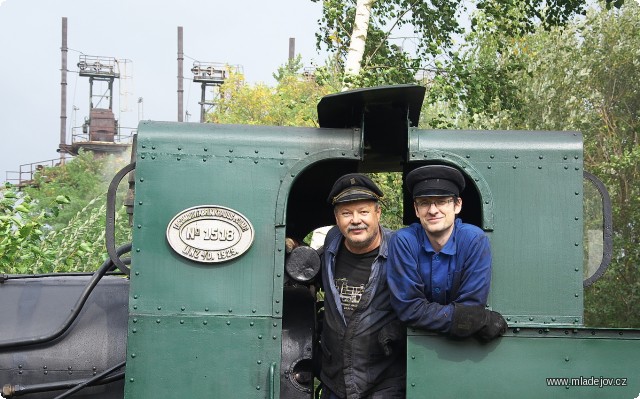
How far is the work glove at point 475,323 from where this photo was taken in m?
4.05

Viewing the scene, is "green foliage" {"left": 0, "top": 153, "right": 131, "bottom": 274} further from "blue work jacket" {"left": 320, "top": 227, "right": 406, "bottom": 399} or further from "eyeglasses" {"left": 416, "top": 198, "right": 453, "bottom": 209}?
"eyeglasses" {"left": 416, "top": 198, "right": 453, "bottom": 209}

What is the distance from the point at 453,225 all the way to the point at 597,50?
15.5m

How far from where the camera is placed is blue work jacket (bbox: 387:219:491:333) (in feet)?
13.5

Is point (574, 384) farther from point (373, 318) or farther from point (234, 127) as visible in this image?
point (234, 127)

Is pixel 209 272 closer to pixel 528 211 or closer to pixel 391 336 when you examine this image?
pixel 391 336

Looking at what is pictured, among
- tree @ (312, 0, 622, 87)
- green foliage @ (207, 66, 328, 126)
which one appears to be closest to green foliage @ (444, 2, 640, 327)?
tree @ (312, 0, 622, 87)

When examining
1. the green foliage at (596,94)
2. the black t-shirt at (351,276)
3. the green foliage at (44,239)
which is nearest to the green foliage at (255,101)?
the green foliage at (596,94)

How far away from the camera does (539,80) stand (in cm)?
1903

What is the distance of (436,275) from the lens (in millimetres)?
4215

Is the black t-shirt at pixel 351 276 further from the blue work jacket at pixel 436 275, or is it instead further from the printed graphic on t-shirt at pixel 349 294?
the blue work jacket at pixel 436 275

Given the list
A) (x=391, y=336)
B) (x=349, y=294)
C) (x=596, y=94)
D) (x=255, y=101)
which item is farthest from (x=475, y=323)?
(x=255, y=101)

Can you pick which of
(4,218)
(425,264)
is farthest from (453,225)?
(4,218)

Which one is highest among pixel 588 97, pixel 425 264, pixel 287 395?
pixel 588 97

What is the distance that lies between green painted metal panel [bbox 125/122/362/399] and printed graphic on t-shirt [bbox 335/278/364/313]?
0.36 metres
